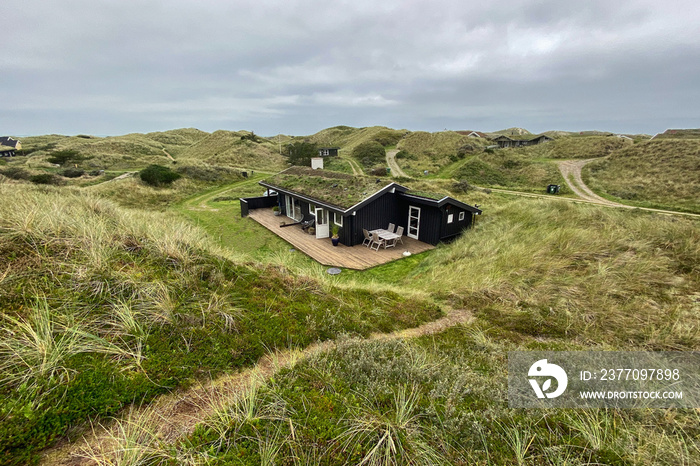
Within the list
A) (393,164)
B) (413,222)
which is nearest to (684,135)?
(393,164)

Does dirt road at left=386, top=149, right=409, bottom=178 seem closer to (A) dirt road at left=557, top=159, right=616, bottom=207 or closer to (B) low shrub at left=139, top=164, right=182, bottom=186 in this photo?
(A) dirt road at left=557, top=159, right=616, bottom=207

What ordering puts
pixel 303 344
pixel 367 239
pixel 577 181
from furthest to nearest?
pixel 577 181 < pixel 367 239 < pixel 303 344

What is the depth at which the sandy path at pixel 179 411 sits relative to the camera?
200cm

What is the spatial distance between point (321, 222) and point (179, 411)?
Answer: 12.0 meters

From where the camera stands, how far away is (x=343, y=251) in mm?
12508

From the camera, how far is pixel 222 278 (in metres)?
4.69

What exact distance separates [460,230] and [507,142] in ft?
189

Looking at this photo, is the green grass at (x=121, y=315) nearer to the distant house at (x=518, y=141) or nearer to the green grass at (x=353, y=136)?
the green grass at (x=353, y=136)

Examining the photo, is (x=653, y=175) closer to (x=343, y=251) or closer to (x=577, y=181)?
(x=577, y=181)

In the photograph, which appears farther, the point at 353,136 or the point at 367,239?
the point at 353,136

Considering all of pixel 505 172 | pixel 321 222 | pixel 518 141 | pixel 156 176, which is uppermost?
pixel 518 141

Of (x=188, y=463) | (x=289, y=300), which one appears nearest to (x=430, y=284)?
(x=289, y=300)

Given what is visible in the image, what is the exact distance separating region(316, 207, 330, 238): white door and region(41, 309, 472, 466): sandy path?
34.9 ft

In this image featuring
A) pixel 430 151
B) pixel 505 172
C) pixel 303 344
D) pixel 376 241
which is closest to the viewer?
pixel 303 344
